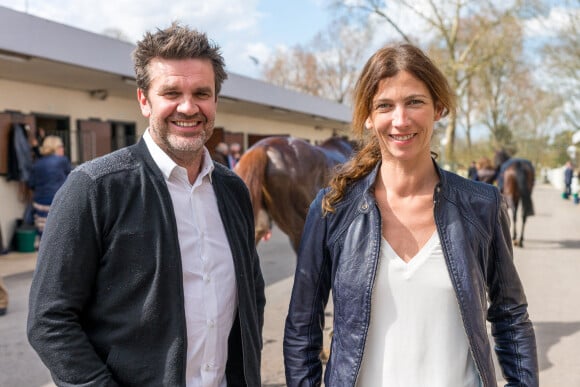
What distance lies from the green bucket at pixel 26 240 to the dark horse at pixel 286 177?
5.74 metres

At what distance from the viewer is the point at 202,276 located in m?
1.63

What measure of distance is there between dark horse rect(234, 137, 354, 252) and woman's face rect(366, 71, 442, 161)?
3.11 metres

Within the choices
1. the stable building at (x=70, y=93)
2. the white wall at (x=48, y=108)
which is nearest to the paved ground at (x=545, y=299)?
the white wall at (x=48, y=108)

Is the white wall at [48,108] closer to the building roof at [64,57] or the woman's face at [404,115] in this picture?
the building roof at [64,57]

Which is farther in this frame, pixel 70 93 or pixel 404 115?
pixel 70 93

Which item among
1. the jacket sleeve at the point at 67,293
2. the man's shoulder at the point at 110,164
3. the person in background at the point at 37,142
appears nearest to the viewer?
the jacket sleeve at the point at 67,293

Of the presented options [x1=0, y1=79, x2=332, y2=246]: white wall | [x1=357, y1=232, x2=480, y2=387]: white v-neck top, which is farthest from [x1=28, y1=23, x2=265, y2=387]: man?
[x1=0, y1=79, x2=332, y2=246]: white wall

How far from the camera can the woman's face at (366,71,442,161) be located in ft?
5.25

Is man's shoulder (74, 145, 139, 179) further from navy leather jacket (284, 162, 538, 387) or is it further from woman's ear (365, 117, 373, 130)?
woman's ear (365, 117, 373, 130)

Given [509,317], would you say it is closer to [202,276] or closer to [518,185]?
[202,276]

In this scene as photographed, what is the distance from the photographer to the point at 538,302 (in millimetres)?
6098

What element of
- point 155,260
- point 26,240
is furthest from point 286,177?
point 26,240

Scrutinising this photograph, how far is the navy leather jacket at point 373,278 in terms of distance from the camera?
5.12 ft

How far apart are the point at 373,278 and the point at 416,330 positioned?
0.19 m
